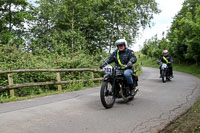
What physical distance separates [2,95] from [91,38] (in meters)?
18.1

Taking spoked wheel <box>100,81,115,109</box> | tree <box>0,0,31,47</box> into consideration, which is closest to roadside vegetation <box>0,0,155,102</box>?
→ tree <box>0,0,31,47</box>

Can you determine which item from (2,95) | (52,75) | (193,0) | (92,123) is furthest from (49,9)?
(193,0)

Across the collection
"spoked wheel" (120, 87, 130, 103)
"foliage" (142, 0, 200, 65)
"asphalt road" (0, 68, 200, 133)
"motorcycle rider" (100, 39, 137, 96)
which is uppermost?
"foliage" (142, 0, 200, 65)

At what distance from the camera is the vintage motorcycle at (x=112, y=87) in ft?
18.0

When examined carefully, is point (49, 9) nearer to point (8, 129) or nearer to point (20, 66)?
point (20, 66)

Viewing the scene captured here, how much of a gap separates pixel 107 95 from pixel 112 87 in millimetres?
336

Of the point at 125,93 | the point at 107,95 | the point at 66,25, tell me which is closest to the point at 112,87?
the point at 107,95

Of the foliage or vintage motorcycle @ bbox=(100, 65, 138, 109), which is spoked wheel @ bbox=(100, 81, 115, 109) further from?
the foliage

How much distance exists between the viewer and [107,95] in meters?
5.62

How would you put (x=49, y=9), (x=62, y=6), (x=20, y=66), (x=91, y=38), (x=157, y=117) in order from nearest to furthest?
(x=157, y=117)
(x=20, y=66)
(x=62, y=6)
(x=49, y=9)
(x=91, y=38)

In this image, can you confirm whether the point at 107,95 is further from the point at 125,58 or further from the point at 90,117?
the point at 125,58

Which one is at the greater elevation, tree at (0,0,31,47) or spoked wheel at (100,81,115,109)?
tree at (0,0,31,47)

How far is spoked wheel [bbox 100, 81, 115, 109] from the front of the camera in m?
5.37

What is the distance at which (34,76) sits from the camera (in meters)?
9.14
